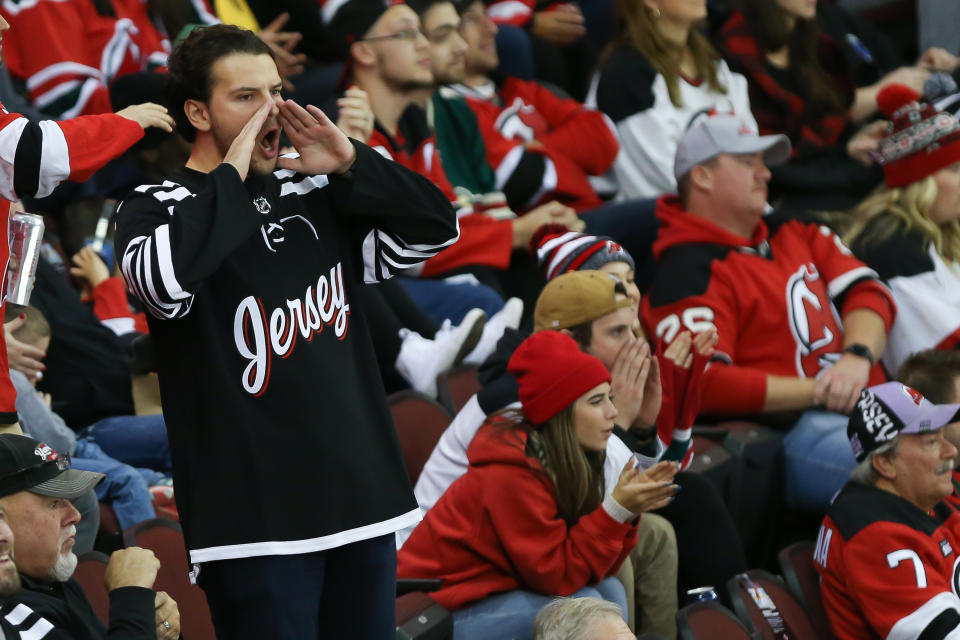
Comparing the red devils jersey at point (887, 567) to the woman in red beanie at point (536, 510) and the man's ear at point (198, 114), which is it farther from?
the man's ear at point (198, 114)

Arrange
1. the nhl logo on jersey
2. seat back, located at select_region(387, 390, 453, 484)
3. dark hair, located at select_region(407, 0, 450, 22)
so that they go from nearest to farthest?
the nhl logo on jersey, seat back, located at select_region(387, 390, 453, 484), dark hair, located at select_region(407, 0, 450, 22)

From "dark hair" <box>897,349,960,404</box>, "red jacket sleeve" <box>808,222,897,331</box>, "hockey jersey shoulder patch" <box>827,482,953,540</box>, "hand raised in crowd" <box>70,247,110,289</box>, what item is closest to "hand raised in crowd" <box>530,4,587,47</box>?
"red jacket sleeve" <box>808,222,897,331</box>

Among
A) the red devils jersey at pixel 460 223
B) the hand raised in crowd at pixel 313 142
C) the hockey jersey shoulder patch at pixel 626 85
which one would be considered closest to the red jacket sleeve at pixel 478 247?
the red devils jersey at pixel 460 223

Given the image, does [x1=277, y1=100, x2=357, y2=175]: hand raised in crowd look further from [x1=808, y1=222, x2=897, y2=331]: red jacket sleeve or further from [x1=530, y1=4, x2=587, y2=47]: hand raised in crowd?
[x1=530, y1=4, x2=587, y2=47]: hand raised in crowd

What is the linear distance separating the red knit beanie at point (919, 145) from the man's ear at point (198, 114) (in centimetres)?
383

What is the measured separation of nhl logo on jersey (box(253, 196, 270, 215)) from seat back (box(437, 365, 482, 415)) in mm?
2084

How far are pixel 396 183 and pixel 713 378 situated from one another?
2.56 metres

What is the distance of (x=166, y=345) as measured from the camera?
2621 millimetres

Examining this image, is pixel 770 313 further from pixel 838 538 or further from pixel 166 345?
pixel 166 345

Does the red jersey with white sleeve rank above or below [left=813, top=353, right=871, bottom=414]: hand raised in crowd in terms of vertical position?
above

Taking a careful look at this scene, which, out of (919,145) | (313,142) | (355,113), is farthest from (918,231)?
(313,142)

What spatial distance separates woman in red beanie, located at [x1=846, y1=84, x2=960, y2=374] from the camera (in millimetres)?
5613

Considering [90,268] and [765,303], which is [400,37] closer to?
[90,268]

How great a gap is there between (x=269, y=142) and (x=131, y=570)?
874mm
